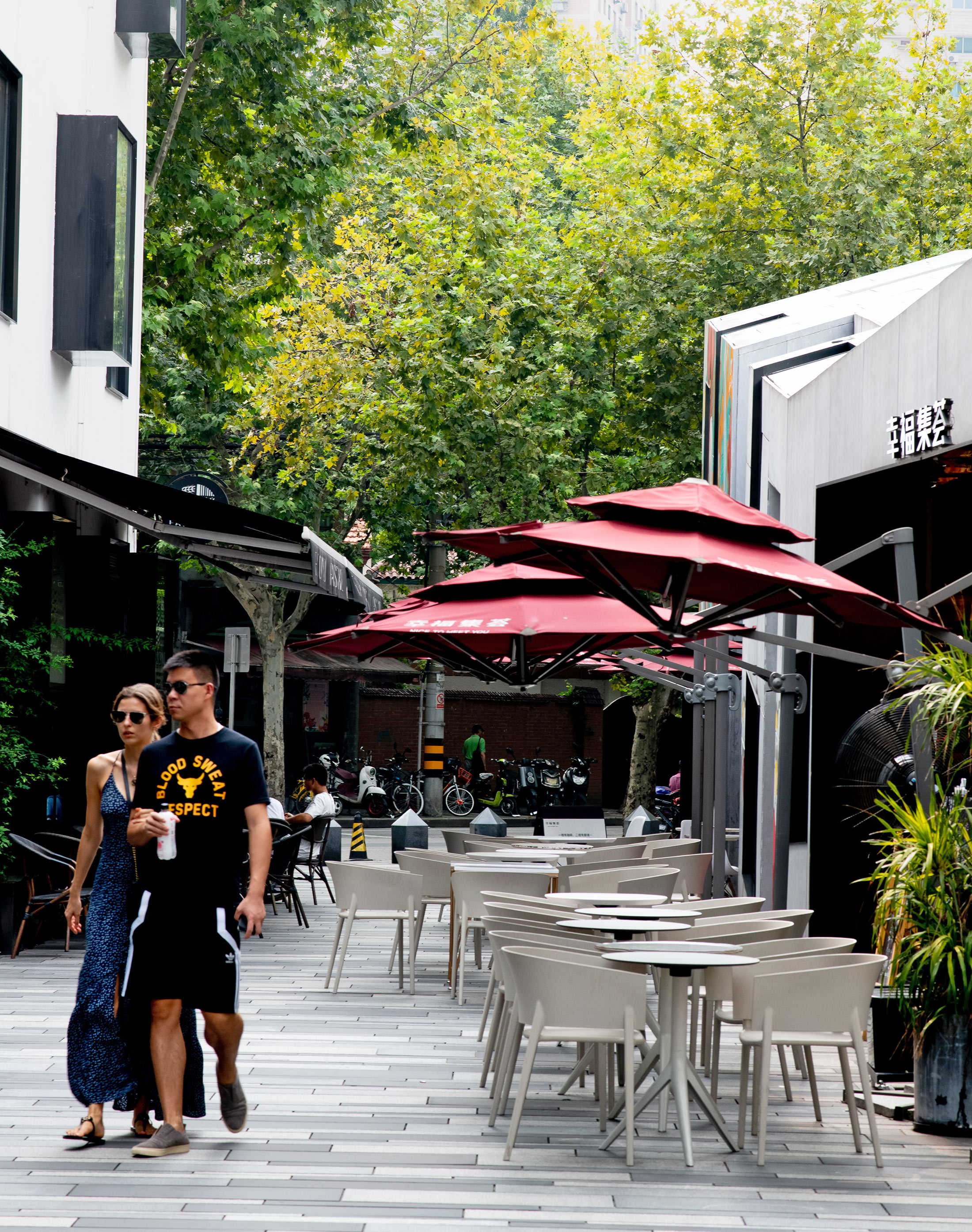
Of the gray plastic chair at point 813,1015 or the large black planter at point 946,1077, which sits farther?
the large black planter at point 946,1077

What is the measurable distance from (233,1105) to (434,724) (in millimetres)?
22371

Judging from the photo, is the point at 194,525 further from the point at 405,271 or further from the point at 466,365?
the point at 405,271

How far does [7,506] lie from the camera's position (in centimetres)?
1216

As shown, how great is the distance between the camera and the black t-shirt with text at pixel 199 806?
5727 mm

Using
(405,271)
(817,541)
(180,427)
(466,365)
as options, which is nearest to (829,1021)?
(817,541)

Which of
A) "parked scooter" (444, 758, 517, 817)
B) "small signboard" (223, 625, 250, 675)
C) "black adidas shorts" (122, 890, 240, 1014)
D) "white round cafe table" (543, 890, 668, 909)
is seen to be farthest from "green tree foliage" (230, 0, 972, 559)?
"black adidas shorts" (122, 890, 240, 1014)

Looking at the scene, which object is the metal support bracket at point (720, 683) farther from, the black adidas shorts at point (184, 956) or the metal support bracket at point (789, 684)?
the black adidas shorts at point (184, 956)

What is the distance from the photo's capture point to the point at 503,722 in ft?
118

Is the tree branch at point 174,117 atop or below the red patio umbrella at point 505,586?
atop

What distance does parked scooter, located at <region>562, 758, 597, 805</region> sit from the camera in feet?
101

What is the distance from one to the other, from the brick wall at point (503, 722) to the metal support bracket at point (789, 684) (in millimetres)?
24015

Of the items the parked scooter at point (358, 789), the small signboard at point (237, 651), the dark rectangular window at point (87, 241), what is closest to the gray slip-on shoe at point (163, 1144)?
the dark rectangular window at point (87, 241)

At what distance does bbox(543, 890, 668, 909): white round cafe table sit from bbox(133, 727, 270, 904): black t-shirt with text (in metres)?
2.96

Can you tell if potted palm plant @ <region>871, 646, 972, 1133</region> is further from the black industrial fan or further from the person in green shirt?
the person in green shirt
